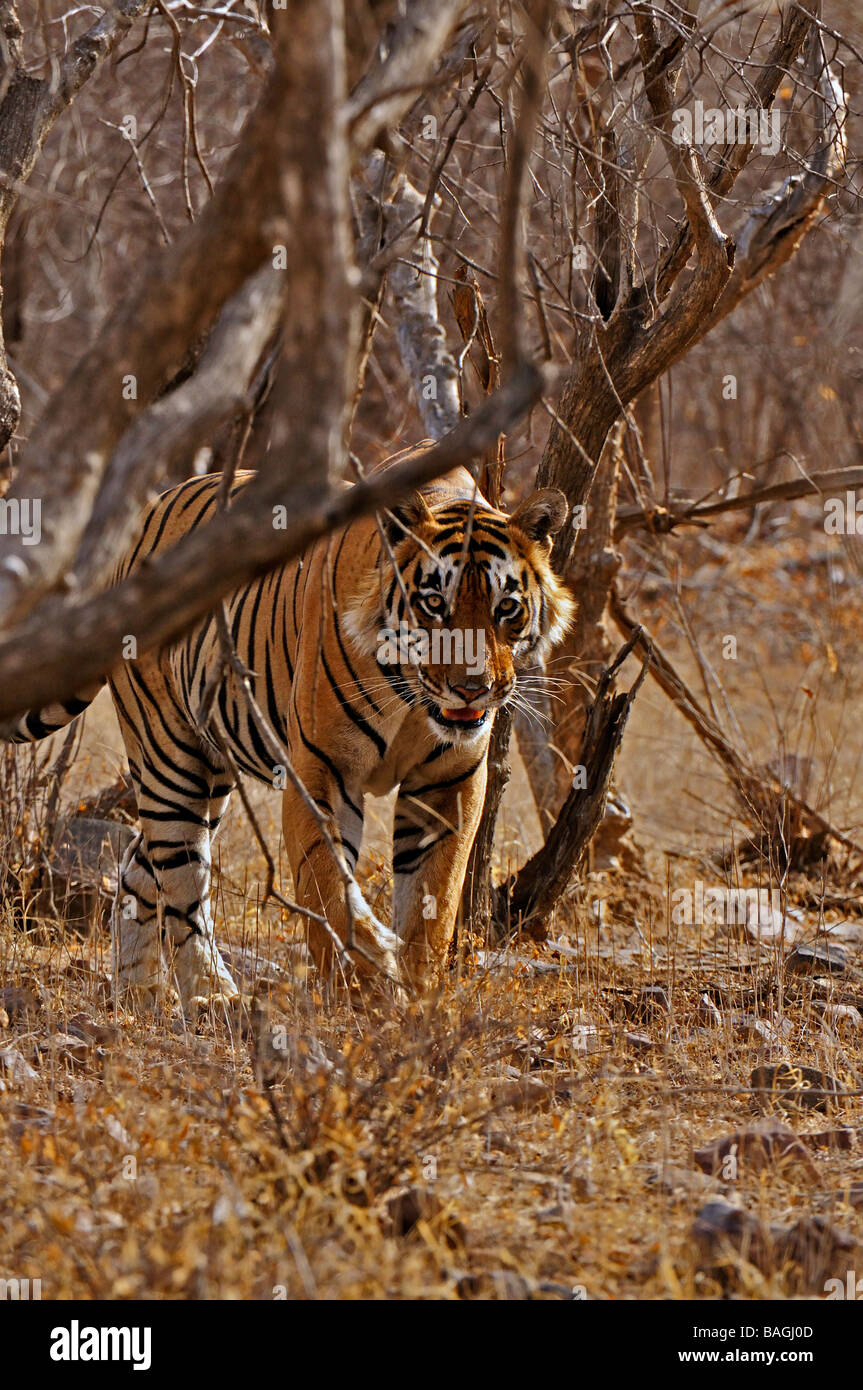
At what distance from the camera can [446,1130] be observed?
3254mm

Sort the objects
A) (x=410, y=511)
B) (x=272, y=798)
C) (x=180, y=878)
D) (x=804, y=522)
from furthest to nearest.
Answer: (x=804, y=522)
(x=272, y=798)
(x=180, y=878)
(x=410, y=511)

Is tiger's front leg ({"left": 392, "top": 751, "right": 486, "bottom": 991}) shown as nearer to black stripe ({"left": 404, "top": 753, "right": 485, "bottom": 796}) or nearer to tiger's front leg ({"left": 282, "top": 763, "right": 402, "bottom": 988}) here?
black stripe ({"left": 404, "top": 753, "right": 485, "bottom": 796})

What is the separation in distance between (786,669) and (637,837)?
3.71 meters

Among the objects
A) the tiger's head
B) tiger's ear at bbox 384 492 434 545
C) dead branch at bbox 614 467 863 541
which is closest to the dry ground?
the tiger's head

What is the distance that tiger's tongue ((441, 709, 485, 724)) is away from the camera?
4402mm

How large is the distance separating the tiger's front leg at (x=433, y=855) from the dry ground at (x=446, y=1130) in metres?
0.20

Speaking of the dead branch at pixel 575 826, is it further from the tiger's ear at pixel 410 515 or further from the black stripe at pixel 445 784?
the tiger's ear at pixel 410 515

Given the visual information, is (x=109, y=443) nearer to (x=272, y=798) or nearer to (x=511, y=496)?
(x=272, y=798)

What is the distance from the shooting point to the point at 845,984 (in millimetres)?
5086

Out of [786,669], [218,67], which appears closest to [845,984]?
[786,669]

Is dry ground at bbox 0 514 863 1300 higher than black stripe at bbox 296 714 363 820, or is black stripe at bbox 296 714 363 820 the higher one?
black stripe at bbox 296 714 363 820

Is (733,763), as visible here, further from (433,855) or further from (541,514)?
(541,514)

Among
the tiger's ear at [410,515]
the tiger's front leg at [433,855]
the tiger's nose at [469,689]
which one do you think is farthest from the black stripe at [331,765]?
the tiger's ear at [410,515]

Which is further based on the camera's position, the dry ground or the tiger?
the tiger
